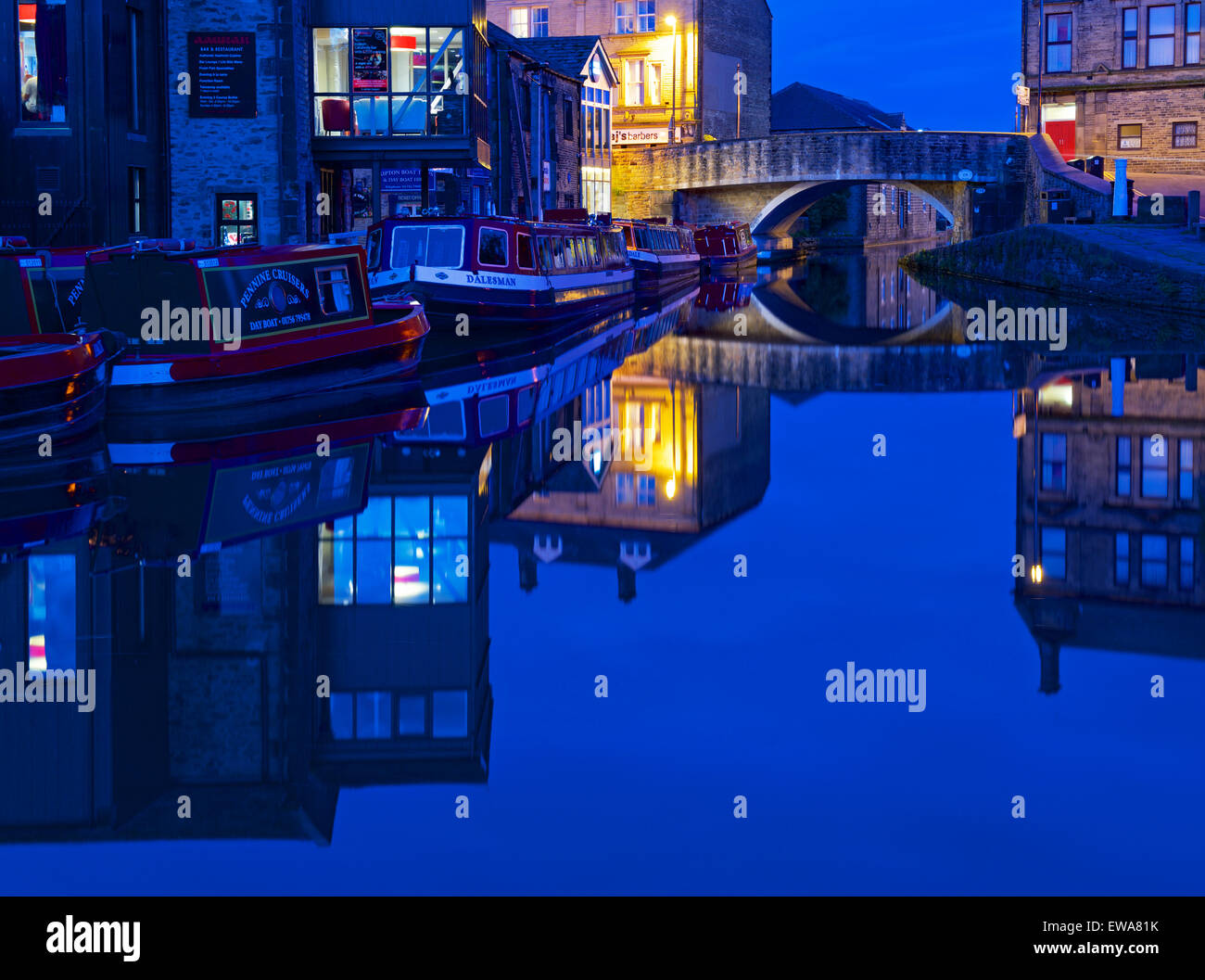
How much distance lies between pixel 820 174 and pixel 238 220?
3397 centimetres

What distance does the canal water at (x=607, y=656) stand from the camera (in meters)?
5.45

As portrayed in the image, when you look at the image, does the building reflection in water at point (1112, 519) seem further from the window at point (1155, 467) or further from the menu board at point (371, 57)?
the menu board at point (371, 57)

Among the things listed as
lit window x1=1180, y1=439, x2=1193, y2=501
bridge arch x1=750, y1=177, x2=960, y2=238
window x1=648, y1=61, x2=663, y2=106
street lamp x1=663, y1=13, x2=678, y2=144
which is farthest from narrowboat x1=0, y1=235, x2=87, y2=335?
window x1=648, y1=61, x2=663, y2=106

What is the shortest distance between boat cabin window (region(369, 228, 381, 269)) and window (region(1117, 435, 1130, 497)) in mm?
17292

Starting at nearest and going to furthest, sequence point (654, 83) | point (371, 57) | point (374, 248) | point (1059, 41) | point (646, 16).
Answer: point (374, 248) < point (371, 57) < point (1059, 41) < point (646, 16) < point (654, 83)

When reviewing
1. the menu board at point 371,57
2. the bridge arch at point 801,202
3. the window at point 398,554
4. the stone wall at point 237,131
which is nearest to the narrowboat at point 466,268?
the stone wall at point 237,131

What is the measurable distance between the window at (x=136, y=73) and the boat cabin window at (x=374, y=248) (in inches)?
206

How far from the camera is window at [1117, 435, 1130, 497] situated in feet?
41.1

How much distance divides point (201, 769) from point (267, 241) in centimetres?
2851

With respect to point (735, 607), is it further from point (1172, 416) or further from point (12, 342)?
point (12, 342)

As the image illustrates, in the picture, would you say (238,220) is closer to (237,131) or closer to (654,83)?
(237,131)

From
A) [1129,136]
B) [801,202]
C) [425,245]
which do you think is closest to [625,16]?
[801,202]

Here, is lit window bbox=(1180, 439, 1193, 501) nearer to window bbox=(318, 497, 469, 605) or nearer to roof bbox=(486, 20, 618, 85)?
window bbox=(318, 497, 469, 605)

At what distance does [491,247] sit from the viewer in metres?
30.2
